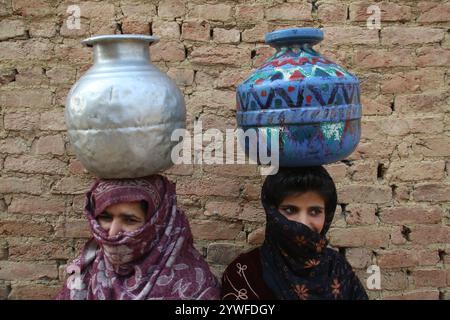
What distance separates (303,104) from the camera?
1646 mm

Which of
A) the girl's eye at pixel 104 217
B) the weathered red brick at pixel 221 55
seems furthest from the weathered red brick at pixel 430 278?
the girl's eye at pixel 104 217

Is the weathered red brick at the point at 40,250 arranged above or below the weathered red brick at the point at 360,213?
below

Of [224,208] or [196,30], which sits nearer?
[196,30]

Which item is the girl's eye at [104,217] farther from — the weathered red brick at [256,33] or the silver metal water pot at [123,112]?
the weathered red brick at [256,33]

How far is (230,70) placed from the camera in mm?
2686

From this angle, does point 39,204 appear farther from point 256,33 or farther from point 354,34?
point 354,34

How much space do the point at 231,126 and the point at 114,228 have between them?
3.63 feet

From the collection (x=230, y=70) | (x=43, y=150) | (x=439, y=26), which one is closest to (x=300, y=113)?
(x=230, y=70)

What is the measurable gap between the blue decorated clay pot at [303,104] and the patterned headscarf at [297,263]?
31 cm

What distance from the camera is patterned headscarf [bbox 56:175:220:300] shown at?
1.83m

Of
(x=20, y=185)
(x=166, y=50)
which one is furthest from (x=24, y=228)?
(x=166, y=50)

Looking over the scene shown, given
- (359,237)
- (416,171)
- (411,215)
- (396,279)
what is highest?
(416,171)

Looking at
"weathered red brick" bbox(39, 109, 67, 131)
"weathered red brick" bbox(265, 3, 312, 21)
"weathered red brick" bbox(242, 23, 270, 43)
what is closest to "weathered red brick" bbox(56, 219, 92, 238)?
"weathered red brick" bbox(39, 109, 67, 131)

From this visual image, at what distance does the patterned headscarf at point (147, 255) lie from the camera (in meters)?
1.83
